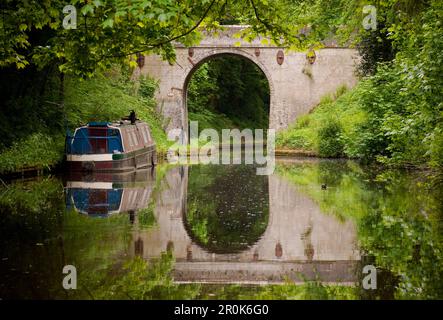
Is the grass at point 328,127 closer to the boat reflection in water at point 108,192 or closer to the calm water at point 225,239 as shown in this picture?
the boat reflection in water at point 108,192

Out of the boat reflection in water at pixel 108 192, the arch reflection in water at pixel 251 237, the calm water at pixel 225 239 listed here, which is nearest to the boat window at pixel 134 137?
the boat reflection in water at pixel 108 192

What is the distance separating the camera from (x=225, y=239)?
30.0ft

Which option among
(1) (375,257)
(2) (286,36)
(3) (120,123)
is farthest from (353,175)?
(1) (375,257)

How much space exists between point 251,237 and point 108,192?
6.27 metres

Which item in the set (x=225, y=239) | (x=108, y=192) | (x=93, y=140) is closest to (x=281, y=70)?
(x=93, y=140)

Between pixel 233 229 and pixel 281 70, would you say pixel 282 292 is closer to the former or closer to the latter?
pixel 233 229

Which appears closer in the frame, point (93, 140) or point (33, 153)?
point (33, 153)

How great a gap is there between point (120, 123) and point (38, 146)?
2.56 metres

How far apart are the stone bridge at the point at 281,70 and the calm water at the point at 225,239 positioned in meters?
14.3

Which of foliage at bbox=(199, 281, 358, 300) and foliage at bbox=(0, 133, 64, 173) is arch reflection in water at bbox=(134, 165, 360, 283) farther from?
foliage at bbox=(0, 133, 64, 173)

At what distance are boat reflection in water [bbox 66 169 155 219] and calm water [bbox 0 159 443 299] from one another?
0.04 m

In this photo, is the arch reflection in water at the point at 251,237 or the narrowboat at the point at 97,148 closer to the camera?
the arch reflection in water at the point at 251,237

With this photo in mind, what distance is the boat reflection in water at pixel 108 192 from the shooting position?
1223 centimetres
